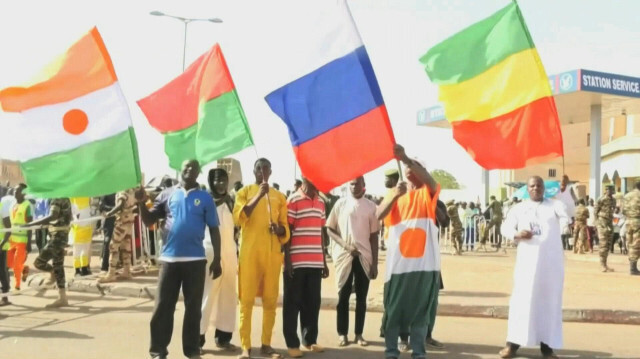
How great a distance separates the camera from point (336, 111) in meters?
6.23

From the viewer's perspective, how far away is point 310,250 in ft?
22.2

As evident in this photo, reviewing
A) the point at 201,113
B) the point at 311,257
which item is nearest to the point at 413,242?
the point at 311,257

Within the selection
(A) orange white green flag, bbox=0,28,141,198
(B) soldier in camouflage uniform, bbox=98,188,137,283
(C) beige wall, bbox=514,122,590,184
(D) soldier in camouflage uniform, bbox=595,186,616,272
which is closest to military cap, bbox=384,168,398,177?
(A) orange white green flag, bbox=0,28,141,198

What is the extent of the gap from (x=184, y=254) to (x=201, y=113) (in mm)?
2459

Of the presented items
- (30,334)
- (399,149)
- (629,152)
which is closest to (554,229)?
(399,149)

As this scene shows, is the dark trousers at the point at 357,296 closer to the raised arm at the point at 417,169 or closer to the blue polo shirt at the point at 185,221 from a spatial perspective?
the raised arm at the point at 417,169

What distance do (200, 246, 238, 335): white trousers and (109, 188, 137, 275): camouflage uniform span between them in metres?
5.29

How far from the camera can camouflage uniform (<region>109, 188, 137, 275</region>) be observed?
1198 centimetres

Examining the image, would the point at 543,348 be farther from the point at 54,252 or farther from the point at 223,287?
the point at 54,252

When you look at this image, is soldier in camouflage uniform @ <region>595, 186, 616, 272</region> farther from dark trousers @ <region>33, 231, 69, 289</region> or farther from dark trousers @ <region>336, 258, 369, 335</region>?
dark trousers @ <region>33, 231, 69, 289</region>

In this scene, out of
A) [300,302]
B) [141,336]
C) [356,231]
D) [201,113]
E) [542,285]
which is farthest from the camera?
[201,113]

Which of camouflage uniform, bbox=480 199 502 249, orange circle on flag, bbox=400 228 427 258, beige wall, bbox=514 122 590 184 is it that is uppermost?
beige wall, bbox=514 122 590 184

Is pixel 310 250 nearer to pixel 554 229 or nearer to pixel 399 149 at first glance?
pixel 399 149

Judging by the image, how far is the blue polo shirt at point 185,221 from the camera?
6.12 meters
